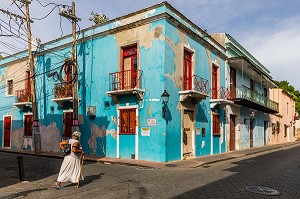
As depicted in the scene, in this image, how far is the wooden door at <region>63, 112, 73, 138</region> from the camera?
639 inches

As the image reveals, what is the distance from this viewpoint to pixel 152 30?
1302cm

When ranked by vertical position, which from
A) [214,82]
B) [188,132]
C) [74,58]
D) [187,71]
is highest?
[74,58]

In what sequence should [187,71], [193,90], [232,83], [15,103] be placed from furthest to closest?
1. [232,83]
2. [15,103]
3. [187,71]
4. [193,90]

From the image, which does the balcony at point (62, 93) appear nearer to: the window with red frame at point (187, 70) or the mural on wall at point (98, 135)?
the mural on wall at point (98, 135)

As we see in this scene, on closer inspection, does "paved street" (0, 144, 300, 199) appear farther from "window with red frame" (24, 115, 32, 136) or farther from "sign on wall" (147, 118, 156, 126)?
"window with red frame" (24, 115, 32, 136)

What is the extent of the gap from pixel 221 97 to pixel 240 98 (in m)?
1.27

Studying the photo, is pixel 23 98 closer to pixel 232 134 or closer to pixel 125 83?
pixel 125 83

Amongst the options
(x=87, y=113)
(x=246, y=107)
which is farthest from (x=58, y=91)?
(x=246, y=107)

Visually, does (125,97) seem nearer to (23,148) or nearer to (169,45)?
(169,45)

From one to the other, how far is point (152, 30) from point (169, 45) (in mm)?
1076

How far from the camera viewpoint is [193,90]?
13000 mm

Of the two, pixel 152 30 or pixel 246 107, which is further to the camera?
pixel 246 107

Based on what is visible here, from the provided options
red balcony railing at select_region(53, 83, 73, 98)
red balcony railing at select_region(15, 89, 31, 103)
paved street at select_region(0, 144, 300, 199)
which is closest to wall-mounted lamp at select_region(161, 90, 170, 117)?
paved street at select_region(0, 144, 300, 199)

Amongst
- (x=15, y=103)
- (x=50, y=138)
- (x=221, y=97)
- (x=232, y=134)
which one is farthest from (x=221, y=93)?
(x=15, y=103)
